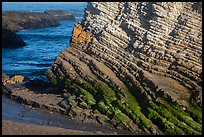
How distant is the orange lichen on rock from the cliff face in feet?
0.25

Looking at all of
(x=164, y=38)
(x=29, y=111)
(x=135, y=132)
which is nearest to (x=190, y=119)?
(x=135, y=132)

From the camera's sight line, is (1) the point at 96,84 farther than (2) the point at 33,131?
Yes

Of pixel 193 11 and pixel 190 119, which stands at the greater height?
pixel 193 11

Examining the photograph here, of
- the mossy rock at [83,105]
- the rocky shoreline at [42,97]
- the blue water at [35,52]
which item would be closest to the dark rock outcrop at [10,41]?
the blue water at [35,52]

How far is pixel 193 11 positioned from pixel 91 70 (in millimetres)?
6468

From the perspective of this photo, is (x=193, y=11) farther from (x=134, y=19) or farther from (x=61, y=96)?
(x=61, y=96)

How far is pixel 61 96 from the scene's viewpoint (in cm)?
2462

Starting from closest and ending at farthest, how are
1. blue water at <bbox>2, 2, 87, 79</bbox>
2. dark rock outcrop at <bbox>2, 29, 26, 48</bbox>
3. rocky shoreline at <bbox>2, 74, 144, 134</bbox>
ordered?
rocky shoreline at <bbox>2, 74, 144, 134</bbox> < blue water at <bbox>2, 2, 87, 79</bbox> < dark rock outcrop at <bbox>2, 29, 26, 48</bbox>

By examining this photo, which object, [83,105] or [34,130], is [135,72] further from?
[34,130]

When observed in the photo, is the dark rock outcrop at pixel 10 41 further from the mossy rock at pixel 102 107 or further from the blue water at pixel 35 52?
the mossy rock at pixel 102 107

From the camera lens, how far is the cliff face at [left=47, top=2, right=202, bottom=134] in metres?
21.1

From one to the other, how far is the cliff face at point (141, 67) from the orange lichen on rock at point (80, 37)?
8 centimetres

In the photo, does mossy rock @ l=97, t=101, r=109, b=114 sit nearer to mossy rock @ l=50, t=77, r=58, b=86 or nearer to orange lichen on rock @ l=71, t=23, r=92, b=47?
mossy rock @ l=50, t=77, r=58, b=86

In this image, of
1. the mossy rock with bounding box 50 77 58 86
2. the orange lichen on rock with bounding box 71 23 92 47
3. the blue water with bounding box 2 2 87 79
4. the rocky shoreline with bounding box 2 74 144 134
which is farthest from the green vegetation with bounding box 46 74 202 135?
the blue water with bounding box 2 2 87 79
